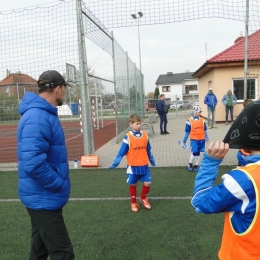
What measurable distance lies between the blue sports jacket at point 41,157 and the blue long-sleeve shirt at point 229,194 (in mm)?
1269

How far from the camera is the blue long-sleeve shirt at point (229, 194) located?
138 centimetres

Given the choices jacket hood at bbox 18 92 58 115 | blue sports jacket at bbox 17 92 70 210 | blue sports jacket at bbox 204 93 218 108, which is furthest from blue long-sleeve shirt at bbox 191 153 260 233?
blue sports jacket at bbox 204 93 218 108

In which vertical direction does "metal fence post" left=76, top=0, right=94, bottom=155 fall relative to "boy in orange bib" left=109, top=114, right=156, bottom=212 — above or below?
above

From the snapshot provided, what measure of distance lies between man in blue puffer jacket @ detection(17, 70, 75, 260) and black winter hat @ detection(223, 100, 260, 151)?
149cm

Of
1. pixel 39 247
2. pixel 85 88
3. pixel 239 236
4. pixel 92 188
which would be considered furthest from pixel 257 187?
pixel 85 88

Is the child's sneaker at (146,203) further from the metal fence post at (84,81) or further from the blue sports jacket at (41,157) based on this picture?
the metal fence post at (84,81)

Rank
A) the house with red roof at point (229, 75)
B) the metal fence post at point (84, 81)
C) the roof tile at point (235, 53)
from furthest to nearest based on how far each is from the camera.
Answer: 1. the house with red roof at point (229, 75)
2. the roof tile at point (235, 53)
3. the metal fence post at point (84, 81)

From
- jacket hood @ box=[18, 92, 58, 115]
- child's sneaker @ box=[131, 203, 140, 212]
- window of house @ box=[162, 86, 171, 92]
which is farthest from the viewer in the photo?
window of house @ box=[162, 86, 171, 92]

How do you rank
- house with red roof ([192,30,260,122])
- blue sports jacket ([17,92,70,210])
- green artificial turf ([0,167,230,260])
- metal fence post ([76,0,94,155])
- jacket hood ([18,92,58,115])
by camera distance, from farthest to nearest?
house with red roof ([192,30,260,122]) → metal fence post ([76,0,94,155]) → green artificial turf ([0,167,230,260]) → jacket hood ([18,92,58,115]) → blue sports jacket ([17,92,70,210])

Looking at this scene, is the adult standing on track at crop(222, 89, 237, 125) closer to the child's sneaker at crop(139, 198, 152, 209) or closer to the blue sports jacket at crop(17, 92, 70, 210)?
the child's sneaker at crop(139, 198, 152, 209)

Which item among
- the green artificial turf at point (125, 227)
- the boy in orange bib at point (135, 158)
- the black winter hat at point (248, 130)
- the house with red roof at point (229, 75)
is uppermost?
the house with red roof at point (229, 75)

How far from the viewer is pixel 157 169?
7156 millimetres

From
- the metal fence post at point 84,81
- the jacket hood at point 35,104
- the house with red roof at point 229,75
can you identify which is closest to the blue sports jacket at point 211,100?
the house with red roof at point 229,75

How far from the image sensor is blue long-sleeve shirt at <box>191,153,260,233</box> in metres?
1.38
